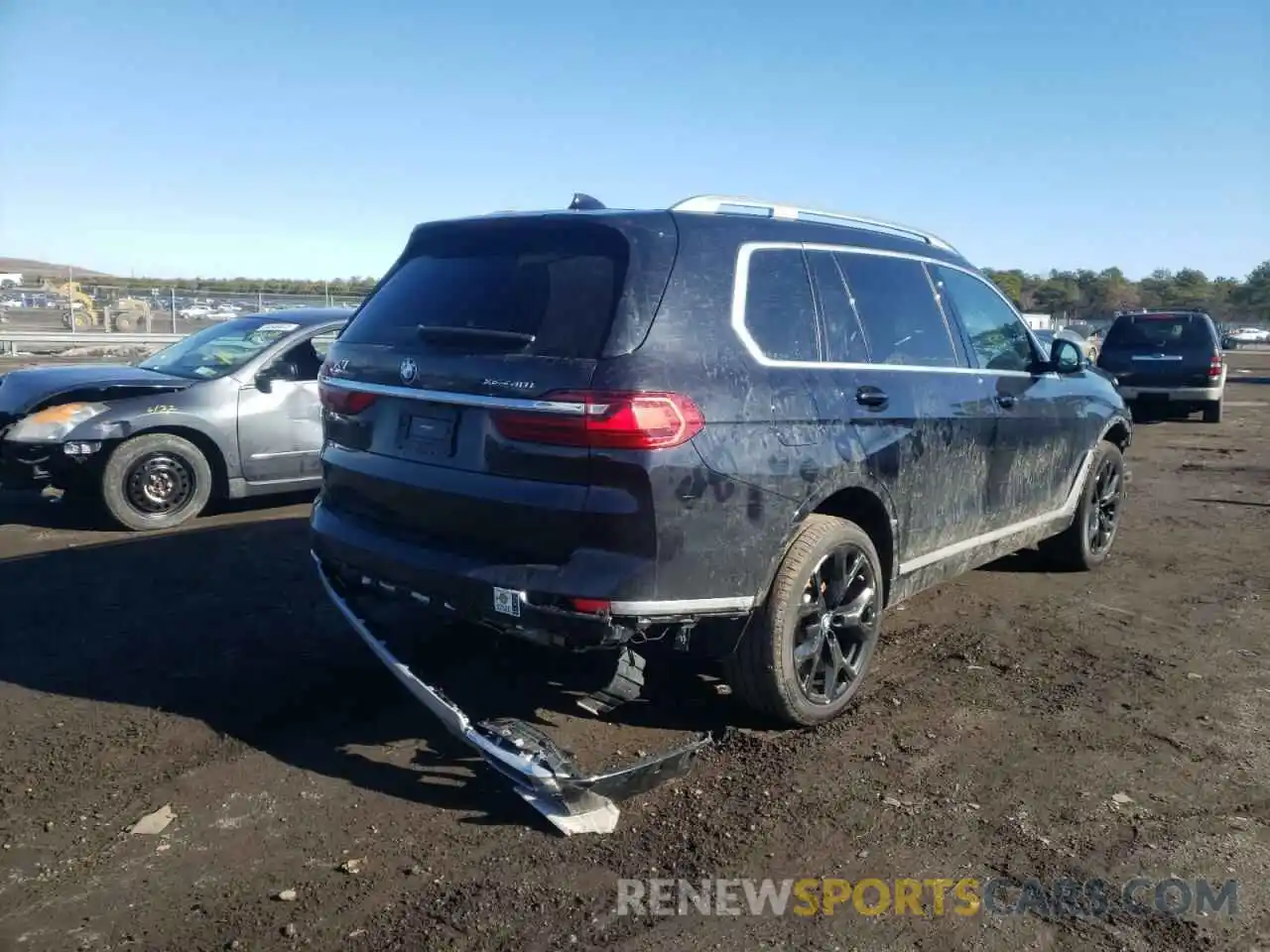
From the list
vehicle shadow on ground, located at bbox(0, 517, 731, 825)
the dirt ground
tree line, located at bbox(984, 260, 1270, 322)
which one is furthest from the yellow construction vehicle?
tree line, located at bbox(984, 260, 1270, 322)

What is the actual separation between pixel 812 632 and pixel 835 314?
1313 mm

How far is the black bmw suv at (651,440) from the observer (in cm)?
340

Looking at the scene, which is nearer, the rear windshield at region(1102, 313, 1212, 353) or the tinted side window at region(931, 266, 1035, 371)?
the tinted side window at region(931, 266, 1035, 371)

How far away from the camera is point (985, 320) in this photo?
216 inches

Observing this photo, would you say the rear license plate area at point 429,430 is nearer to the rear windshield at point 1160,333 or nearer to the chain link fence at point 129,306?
the rear windshield at point 1160,333

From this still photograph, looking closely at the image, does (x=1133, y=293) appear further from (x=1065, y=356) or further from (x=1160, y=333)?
(x=1065, y=356)

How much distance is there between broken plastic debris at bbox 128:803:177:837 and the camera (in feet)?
11.0

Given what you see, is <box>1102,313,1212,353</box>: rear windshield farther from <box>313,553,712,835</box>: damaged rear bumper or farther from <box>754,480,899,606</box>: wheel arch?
<box>313,553,712,835</box>: damaged rear bumper

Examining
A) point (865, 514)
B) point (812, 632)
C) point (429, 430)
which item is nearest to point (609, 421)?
point (429, 430)

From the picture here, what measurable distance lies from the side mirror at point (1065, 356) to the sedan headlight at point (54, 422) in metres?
6.43

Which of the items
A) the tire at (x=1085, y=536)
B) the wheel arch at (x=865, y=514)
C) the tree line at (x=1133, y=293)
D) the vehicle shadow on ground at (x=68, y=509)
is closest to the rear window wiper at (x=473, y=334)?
the wheel arch at (x=865, y=514)

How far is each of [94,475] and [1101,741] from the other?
670 cm

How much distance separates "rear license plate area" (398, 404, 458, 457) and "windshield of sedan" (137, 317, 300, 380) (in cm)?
475

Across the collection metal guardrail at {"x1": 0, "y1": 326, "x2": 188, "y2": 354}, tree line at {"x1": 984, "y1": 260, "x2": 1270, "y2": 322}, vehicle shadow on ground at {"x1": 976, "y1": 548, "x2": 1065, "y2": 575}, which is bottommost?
vehicle shadow on ground at {"x1": 976, "y1": 548, "x2": 1065, "y2": 575}
